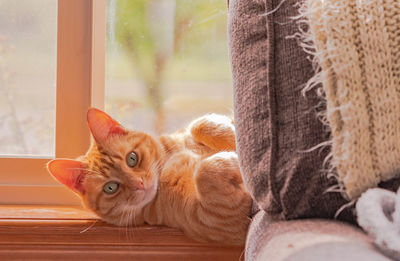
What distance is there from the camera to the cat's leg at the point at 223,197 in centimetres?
111

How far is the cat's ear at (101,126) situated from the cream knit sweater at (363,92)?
741 mm

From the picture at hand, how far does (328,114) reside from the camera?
27.1 inches

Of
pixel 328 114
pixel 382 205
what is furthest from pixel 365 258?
pixel 328 114

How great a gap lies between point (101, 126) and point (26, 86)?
22.5 inches

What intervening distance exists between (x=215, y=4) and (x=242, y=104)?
39.7 inches

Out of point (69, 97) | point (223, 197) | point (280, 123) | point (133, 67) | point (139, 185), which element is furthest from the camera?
point (133, 67)

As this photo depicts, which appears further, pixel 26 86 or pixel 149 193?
pixel 26 86

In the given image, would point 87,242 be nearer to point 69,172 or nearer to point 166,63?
point 69,172

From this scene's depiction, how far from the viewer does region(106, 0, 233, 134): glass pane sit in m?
1.69

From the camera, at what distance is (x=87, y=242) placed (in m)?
1.28

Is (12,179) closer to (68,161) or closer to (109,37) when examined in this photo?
(68,161)

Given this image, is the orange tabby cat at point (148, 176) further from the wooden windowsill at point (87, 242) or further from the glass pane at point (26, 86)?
the glass pane at point (26, 86)

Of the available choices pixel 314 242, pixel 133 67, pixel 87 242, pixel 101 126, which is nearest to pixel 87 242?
pixel 87 242

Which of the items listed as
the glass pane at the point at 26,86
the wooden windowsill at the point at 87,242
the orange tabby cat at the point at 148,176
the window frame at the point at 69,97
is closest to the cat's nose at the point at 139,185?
the orange tabby cat at the point at 148,176
